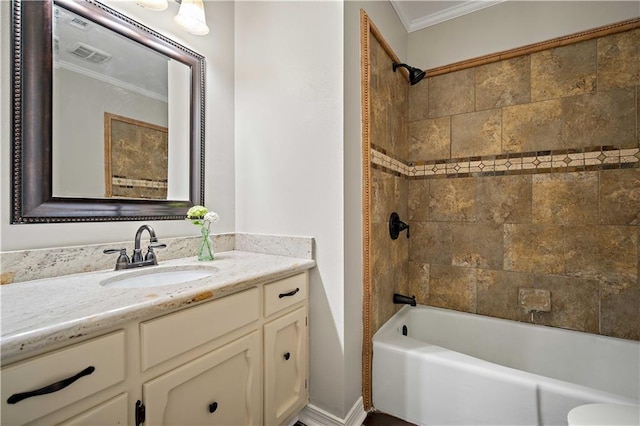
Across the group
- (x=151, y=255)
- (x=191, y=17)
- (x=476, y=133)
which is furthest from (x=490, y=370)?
(x=191, y=17)

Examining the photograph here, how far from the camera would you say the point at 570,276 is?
178cm

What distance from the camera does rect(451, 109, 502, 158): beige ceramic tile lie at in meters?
1.99

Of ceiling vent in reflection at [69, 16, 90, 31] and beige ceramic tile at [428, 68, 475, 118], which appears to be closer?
ceiling vent in reflection at [69, 16, 90, 31]

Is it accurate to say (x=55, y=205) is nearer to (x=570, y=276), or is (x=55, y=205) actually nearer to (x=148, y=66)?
(x=148, y=66)

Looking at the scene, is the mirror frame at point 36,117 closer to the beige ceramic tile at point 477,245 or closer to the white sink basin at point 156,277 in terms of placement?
the white sink basin at point 156,277

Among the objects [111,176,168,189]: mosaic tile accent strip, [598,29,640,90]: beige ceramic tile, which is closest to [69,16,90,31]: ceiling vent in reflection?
[111,176,168,189]: mosaic tile accent strip

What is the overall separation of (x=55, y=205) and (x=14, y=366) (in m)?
0.74

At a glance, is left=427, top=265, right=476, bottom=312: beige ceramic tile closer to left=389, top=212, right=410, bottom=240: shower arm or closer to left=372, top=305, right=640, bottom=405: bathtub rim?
left=372, top=305, right=640, bottom=405: bathtub rim

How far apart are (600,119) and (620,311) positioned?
1.13 meters

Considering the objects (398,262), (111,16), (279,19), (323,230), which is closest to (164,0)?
(111,16)

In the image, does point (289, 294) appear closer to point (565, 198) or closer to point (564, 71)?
point (565, 198)

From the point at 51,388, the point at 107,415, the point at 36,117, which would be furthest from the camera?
the point at 36,117

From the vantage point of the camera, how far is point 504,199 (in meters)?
1.97

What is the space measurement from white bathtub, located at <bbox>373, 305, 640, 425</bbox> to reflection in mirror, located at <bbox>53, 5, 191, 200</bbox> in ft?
5.00
